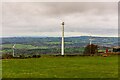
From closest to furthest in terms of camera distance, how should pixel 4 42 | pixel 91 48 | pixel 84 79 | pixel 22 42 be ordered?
1. pixel 84 79
2. pixel 91 48
3. pixel 4 42
4. pixel 22 42

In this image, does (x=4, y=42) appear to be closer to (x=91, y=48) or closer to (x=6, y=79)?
(x=91, y=48)

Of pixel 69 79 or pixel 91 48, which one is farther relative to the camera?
pixel 91 48

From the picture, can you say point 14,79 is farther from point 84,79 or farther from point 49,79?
point 84,79

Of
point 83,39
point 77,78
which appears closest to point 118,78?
point 77,78

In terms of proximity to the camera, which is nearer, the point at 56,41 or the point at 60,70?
the point at 60,70

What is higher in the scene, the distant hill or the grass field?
the distant hill

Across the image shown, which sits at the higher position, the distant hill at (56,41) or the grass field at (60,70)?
the distant hill at (56,41)

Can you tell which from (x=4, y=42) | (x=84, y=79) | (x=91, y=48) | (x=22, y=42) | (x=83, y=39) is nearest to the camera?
(x=84, y=79)

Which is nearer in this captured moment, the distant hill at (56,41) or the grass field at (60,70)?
the grass field at (60,70)

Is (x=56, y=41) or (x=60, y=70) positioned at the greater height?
(x=56, y=41)

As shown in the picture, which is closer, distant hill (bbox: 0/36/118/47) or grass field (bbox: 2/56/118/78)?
grass field (bbox: 2/56/118/78)
